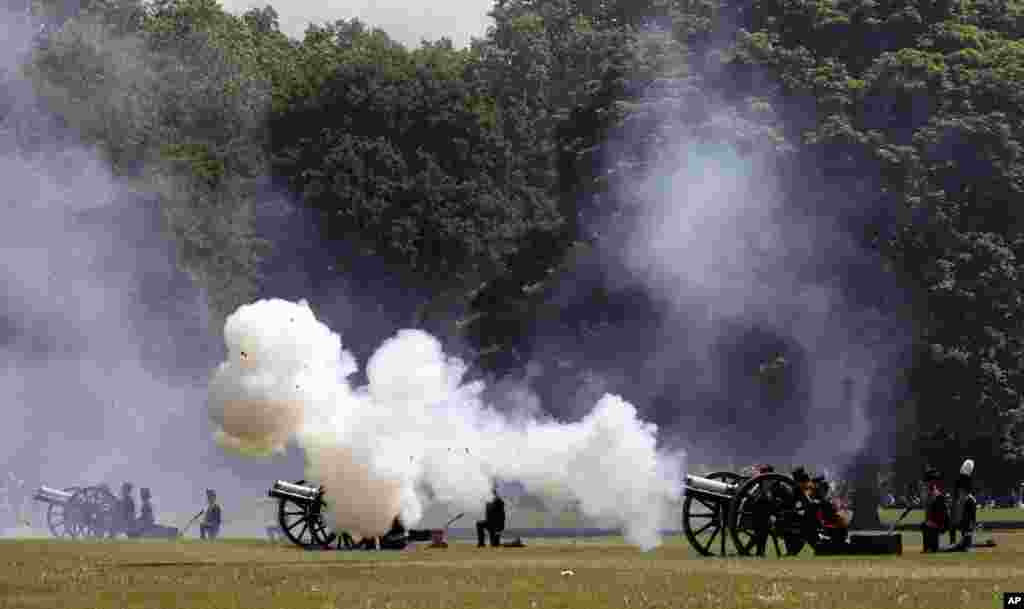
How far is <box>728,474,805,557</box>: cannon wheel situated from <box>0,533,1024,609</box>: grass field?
609 mm

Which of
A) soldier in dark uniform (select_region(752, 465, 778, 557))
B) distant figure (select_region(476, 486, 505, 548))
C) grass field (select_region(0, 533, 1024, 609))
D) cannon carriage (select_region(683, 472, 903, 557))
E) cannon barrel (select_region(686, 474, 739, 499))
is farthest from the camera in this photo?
distant figure (select_region(476, 486, 505, 548))

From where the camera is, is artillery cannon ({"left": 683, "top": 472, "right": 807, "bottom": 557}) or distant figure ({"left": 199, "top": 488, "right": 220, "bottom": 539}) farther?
distant figure ({"left": 199, "top": 488, "right": 220, "bottom": 539})

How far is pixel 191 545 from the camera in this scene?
208 ft

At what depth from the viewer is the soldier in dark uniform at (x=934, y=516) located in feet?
177

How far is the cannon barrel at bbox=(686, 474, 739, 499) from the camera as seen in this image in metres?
53.0

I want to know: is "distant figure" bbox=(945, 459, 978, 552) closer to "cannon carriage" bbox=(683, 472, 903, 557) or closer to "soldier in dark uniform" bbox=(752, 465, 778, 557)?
"cannon carriage" bbox=(683, 472, 903, 557)

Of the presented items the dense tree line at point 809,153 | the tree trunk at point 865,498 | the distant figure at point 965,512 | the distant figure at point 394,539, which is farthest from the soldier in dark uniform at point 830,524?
the tree trunk at point 865,498

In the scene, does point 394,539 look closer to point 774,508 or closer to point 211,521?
point 774,508

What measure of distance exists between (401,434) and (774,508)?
8878 mm

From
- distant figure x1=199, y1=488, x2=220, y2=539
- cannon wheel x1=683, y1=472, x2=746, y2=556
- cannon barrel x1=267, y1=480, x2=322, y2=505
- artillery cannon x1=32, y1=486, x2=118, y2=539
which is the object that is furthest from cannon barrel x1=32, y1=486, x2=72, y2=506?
cannon wheel x1=683, y1=472, x2=746, y2=556

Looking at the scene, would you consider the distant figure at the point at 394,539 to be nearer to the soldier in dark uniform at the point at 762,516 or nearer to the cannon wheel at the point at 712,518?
the cannon wheel at the point at 712,518

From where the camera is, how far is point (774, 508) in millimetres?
52812

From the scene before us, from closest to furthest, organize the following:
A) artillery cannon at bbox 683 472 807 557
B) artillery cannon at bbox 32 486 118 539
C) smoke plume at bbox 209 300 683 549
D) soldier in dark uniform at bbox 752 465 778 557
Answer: smoke plume at bbox 209 300 683 549, soldier in dark uniform at bbox 752 465 778 557, artillery cannon at bbox 683 472 807 557, artillery cannon at bbox 32 486 118 539

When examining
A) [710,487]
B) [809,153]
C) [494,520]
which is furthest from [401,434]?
[809,153]
